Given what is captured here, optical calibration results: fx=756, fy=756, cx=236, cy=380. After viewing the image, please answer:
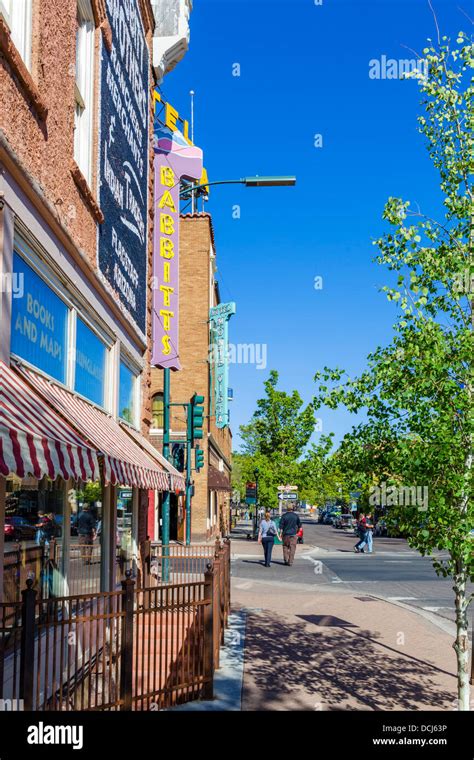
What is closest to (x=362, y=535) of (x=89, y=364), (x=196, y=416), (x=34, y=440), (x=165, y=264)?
(x=196, y=416)

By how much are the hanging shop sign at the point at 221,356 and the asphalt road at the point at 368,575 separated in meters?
8.32

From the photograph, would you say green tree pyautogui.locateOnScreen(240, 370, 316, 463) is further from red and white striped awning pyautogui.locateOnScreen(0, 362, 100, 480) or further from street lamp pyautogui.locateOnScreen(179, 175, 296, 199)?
red and white striped awning pyautogui.locateOnScreen(0, 362, 100, 480)

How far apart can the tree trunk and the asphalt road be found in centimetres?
792

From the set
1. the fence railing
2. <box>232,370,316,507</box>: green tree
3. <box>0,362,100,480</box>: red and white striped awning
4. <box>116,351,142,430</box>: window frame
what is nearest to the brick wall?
<box>0,362,100,480</box>: red and white striped awning

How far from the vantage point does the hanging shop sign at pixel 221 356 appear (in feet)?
118

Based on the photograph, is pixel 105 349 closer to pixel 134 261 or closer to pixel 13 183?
pixel 134 261

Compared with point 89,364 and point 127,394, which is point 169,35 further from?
point 89,364

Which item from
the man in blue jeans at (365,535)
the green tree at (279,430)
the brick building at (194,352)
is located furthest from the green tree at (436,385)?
the green tree at (279,430)

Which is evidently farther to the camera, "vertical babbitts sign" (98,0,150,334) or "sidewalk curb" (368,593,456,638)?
"sidewalk curb" (368,593,456,638)

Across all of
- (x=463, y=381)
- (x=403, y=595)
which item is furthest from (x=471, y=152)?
(x=403, y=595)

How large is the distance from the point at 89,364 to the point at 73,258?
5.76 feet

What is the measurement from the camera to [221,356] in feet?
119
